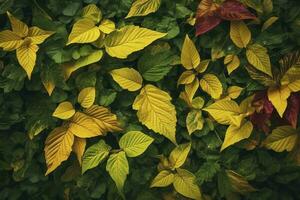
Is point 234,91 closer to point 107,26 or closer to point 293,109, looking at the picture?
point 293,109

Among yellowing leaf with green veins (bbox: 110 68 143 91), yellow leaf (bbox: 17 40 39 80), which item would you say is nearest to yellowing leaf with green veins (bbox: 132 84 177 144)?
yellowing leaf with green veins (bbox: 110 68 143 91)

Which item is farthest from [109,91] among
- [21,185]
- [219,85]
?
[21,185]

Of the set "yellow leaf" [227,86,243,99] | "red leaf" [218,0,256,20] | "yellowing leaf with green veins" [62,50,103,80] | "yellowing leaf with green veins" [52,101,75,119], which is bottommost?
"yellowing leaf with green veins" [52,101,75,119]

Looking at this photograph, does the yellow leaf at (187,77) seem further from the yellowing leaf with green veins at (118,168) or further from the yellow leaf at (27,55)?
the yellow leaf at (27,55)

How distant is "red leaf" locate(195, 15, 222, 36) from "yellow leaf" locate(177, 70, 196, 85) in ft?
0.46

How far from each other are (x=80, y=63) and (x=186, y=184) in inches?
21.1

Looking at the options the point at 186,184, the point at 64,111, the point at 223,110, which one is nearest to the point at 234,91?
the point at 223,110

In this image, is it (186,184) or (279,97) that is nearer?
(279,97)

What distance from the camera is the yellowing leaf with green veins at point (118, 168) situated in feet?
4.06

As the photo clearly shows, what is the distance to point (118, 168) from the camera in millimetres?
1251

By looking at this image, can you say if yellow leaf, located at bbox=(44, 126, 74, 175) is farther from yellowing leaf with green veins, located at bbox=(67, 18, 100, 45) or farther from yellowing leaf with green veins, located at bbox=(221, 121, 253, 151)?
yellowing leaf with green veins, located at bbox=(221, 121, 253, 151)

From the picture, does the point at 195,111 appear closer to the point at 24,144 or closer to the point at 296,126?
the point at 296,126

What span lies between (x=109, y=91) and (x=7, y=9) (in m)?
0.42

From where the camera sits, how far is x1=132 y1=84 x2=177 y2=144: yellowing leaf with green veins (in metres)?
1.23
